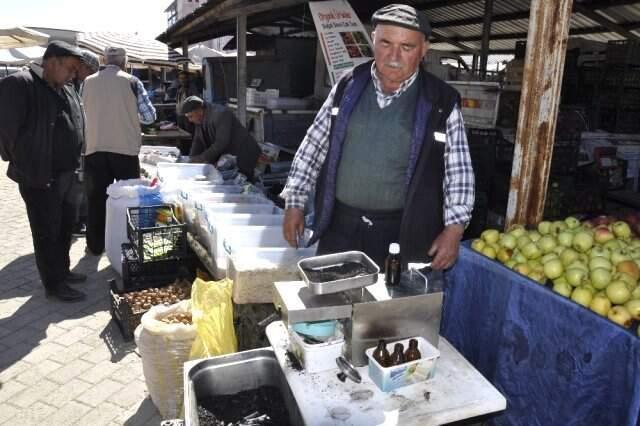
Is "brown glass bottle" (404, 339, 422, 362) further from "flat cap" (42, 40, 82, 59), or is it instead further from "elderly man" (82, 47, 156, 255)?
"elderly man" (82, 47, 156, 255)

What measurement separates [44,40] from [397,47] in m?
11.9

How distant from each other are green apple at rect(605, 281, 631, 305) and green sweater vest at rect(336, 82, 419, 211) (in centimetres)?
112

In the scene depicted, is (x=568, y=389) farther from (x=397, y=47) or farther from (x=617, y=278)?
(x=397, y=47)

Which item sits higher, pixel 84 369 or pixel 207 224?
pixel 207 224

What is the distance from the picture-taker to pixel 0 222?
7.44 metres

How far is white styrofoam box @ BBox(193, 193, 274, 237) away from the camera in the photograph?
177 inches

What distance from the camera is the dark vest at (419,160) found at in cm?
266

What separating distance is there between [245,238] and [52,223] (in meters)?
2.06

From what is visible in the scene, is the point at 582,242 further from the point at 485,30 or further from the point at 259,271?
the point at 485,30

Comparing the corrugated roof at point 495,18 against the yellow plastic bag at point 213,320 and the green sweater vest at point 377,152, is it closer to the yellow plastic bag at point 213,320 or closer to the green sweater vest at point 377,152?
the green sweater vest at point 377,152

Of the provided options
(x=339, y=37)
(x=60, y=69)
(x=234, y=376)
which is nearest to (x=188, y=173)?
(x=60, y=69)

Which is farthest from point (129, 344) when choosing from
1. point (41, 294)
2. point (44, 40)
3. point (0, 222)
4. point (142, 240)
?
point (44, 40)

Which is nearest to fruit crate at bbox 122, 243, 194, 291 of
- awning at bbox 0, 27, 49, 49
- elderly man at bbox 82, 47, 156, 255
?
elderly man at bbox 82, 47, 156, 255

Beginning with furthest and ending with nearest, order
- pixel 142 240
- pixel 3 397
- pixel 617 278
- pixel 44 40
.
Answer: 1. pixel 44 40
2. pixel 142 240
3. pixel 3 397
4. pixel 617 278
